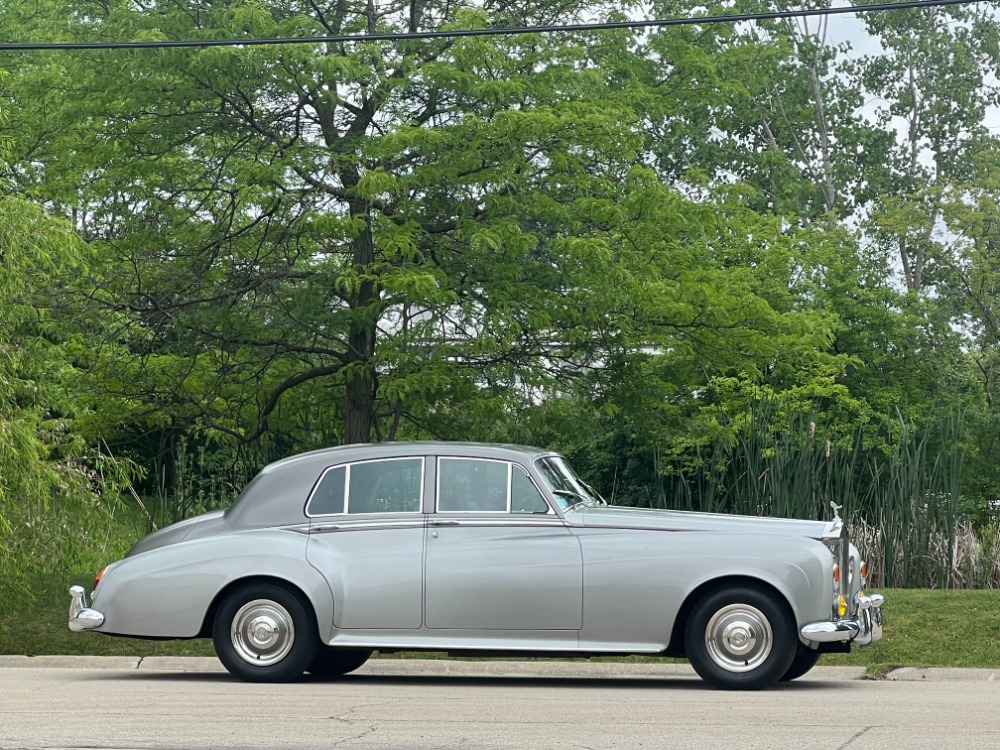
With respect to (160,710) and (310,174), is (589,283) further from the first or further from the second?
(160,710)

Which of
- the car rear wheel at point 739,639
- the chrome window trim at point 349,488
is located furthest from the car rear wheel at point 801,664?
the chrome window trim at point 349,488

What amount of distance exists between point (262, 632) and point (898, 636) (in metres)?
5.98

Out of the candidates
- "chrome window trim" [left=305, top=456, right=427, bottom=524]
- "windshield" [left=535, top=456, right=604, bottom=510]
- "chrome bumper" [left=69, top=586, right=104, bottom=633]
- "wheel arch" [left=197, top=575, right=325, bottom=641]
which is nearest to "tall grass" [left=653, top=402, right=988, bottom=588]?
"windshield" [left=535, top=456, right=604, bottom=510]

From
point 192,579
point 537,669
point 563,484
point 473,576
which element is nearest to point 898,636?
point 537,669

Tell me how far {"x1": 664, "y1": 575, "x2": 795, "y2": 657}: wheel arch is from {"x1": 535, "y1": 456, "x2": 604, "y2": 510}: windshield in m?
1.12

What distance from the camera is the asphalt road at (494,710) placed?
8.09 m

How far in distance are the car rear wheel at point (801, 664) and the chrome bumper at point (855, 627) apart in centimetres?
49

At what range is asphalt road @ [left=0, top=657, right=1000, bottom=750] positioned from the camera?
8.09 metres

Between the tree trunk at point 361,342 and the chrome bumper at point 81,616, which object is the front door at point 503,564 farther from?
the tree trunk at point 361,342

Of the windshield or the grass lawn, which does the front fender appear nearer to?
the windshield

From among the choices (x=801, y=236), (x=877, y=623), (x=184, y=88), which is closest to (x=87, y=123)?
(x=184, y=88)

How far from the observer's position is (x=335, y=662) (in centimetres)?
1203

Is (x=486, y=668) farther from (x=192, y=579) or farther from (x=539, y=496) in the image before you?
(x=192, y=579)

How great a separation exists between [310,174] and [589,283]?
3.91 meters
